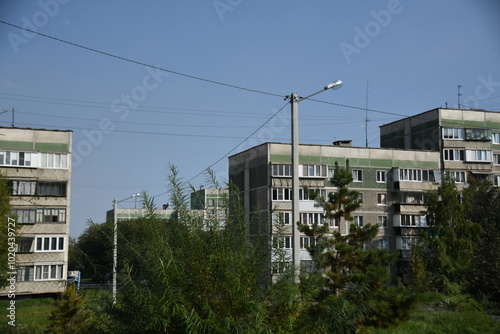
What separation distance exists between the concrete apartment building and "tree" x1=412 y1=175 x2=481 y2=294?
30.8m

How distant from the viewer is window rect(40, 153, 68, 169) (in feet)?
166

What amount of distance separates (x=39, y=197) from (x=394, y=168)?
Result: 115 ft

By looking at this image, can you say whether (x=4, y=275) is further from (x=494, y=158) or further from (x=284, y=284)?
(x=494, y=158)

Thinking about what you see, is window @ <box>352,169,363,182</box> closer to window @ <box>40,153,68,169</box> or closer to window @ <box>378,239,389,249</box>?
window @ <box>378,239,389,249</box>

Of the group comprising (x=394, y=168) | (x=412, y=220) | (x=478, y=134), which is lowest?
(x=412, y=220)

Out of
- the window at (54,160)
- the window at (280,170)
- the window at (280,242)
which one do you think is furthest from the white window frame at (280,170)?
the window at (280,242)

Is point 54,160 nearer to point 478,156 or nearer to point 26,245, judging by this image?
point 26,245

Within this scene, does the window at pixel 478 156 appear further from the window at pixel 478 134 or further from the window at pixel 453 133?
the window at pixel 453 133

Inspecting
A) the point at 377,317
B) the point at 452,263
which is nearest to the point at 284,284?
the point at 377,317

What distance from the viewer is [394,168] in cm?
5747

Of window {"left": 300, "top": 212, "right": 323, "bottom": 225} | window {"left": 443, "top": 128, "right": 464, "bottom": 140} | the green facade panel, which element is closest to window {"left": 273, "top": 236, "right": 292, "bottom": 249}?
window {"left": 300, "top": 212, "right": 323, "bottom": 225}

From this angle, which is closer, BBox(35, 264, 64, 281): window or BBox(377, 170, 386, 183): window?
BBox(35, 264, 64, 281): window

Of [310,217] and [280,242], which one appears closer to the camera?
[280,242]

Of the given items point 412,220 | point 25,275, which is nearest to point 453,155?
point 412,220
